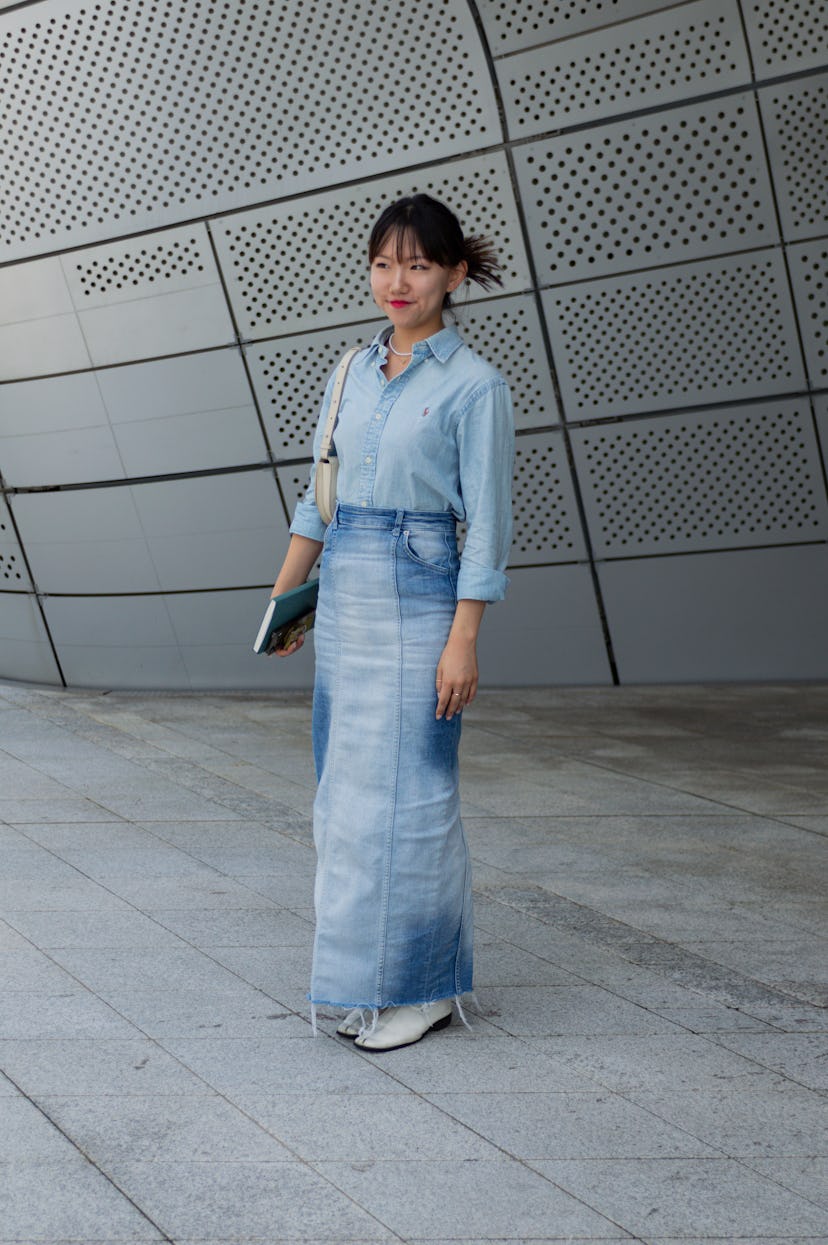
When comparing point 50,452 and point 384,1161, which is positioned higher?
point 50,452

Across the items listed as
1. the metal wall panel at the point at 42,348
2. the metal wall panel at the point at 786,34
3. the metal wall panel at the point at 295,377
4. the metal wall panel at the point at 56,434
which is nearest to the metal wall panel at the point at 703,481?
the metal wall panel at the point at 295,377

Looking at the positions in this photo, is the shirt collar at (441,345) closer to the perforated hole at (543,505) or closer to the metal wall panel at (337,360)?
the metal wall panel at (337,360)

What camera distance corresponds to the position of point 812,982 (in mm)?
4070

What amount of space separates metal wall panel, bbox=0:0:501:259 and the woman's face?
5.30m

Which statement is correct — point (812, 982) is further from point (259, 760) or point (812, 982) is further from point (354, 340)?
point (354, 340)

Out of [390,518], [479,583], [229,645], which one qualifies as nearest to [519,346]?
[229,645]

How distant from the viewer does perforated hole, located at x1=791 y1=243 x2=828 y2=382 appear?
8.27 meters

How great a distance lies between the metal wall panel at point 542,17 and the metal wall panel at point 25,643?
5.20 m

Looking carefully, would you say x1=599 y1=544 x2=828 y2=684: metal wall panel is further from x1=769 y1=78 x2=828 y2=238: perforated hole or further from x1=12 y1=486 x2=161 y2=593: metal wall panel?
x1=12 y1=486 x2=161 y2=593: metal wall panel

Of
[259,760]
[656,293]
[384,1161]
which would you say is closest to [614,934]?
[384,1161]

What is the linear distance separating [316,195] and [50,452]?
270cm

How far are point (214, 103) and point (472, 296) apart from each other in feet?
6.54

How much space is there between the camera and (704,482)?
900cm

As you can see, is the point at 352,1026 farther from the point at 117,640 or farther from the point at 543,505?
the point at 117,640
